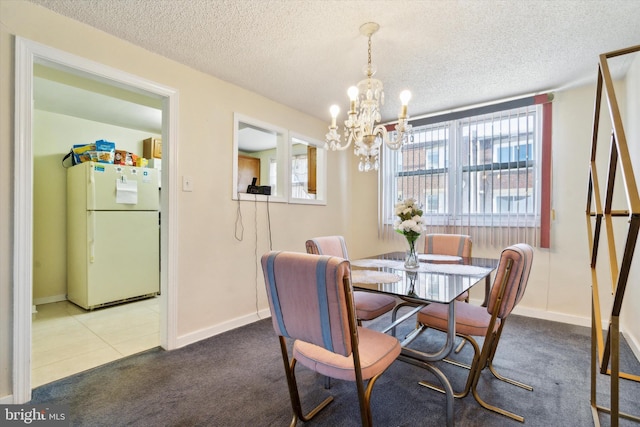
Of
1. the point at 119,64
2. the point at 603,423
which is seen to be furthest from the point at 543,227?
the point at 119,64

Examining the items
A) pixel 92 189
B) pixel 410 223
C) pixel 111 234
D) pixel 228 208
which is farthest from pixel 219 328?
pixel 92 189

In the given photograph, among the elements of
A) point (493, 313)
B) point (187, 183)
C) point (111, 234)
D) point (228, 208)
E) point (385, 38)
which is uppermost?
point (385, 38)

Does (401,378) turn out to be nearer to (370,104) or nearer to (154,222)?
(370,104)

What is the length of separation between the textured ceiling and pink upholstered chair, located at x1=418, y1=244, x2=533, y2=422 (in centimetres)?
145

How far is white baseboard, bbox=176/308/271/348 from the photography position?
2.41 m

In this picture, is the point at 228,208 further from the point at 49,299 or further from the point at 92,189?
the point at 49,299

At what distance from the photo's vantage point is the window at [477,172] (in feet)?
9.96

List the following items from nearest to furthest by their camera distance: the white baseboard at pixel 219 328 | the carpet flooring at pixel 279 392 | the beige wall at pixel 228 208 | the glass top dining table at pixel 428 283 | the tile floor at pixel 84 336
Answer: the glass top dining table at pixel 428 283
the carpet flooring at pixel 279 392
the tile floor at pixel 84 336
the beige wall at pixel 228 208
the white baseboard at pixel 219 328

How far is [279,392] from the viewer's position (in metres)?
1.75

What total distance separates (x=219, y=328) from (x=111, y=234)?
182 cm

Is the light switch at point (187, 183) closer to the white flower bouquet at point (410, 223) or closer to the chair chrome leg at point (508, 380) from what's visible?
the white flower bouquet at point (410, 223)

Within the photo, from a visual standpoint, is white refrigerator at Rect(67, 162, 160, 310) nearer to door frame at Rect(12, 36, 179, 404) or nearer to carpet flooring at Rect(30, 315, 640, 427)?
carpet flooring at Rect(30, 315, 640, 427)

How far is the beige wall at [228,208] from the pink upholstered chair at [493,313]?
1.52 m

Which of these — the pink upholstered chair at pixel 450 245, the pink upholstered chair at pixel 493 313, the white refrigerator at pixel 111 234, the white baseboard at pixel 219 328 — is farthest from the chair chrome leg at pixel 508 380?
the white refrigerator at pixel 111 234
